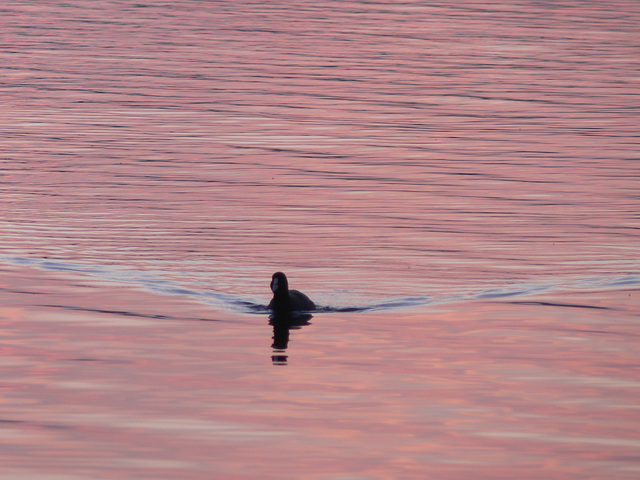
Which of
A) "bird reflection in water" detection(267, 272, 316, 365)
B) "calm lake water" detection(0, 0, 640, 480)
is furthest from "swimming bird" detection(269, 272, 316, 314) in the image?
"calm lake water" detection(0, 0, 640, 480)

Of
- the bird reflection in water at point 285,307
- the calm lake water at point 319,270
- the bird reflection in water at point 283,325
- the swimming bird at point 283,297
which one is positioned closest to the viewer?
the calm lake water at point 319,270

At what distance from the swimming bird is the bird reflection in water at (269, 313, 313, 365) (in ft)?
0.25

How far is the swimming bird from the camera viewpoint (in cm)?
1605

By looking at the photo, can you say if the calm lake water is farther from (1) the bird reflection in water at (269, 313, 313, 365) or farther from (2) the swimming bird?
(2) the swimming bird

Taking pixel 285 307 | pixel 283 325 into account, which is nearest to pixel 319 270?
pixel 285 307

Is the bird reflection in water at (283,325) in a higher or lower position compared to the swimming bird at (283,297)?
lower

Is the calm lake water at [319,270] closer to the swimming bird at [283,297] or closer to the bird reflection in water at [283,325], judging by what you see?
the bird reflection in water at [283,325]

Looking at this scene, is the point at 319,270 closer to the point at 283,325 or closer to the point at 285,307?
the point at 285,307

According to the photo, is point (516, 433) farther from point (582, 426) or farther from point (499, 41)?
point (499, 41)

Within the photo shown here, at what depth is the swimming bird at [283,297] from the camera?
16047 mm

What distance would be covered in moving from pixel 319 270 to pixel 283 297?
2507 mm

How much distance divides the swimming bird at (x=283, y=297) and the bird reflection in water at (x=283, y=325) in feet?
0.25

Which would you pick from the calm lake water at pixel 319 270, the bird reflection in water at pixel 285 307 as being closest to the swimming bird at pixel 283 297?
the bird reflection in water at pixel 285 307

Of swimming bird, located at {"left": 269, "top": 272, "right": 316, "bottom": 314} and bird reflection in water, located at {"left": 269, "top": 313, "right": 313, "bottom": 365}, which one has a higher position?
swimming bird, located at {"left": 269, "top": 272, "right": 316, "bottom": 314}
